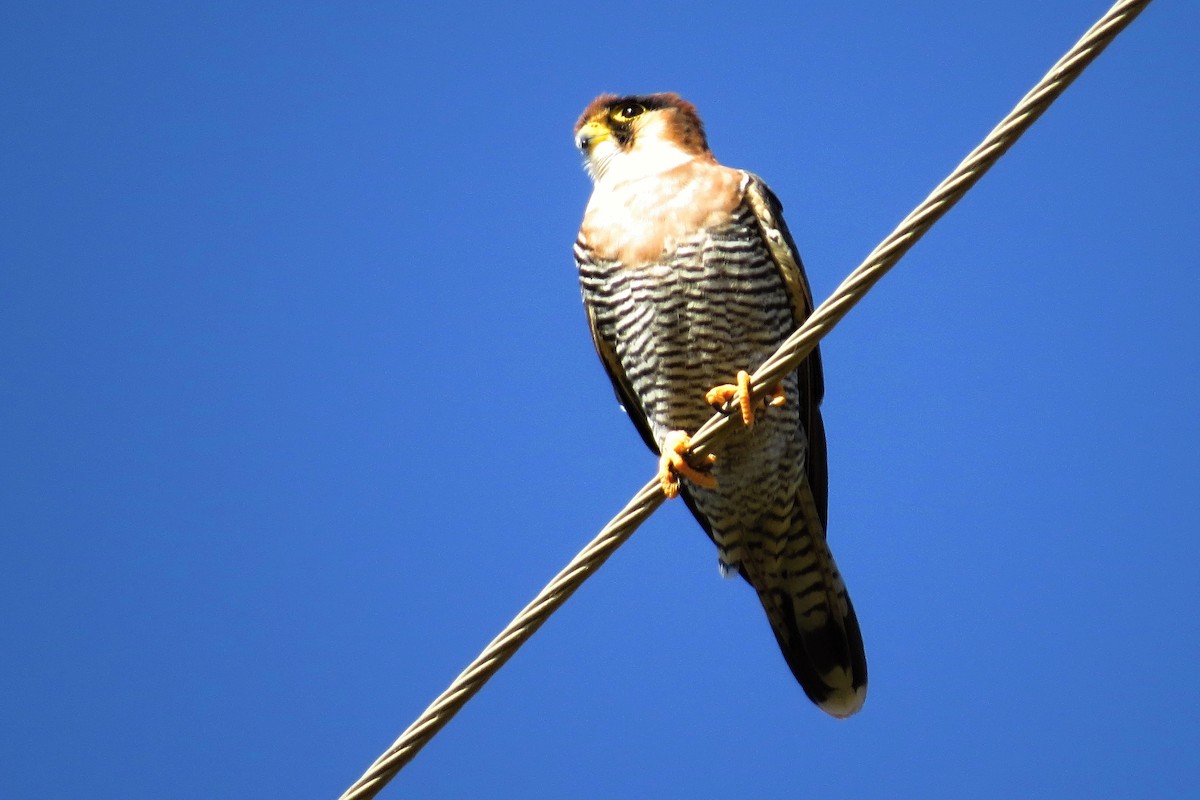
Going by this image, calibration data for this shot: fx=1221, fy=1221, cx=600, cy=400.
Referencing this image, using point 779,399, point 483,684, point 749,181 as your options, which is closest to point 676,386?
point 779,399

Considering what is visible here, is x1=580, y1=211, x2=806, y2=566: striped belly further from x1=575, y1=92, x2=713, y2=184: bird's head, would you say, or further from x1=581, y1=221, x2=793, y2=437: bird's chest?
x1=575, y1=92, x2=713, y2=184: bird's head

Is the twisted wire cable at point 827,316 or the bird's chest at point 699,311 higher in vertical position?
the bird's chest at point 699,311

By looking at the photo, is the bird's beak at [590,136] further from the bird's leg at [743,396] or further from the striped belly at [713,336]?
the bird's leg at [743,396]

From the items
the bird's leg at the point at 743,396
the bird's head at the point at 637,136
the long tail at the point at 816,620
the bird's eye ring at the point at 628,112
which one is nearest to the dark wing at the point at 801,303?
the long tail at the point at 816,620

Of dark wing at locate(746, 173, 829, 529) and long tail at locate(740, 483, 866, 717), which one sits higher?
dark wing at locate(746, 173, 829, 529)

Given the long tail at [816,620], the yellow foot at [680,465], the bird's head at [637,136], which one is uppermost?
the bird's head at [637,136]

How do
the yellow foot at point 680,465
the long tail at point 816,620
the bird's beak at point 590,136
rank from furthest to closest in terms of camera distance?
the bird's beak at point 590,136
the long tail at point 816,620
the yellow foot at point 680,465

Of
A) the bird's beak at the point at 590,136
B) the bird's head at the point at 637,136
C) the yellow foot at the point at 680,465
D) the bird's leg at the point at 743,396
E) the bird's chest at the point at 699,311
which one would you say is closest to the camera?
the bird's leg at the point at 743,396

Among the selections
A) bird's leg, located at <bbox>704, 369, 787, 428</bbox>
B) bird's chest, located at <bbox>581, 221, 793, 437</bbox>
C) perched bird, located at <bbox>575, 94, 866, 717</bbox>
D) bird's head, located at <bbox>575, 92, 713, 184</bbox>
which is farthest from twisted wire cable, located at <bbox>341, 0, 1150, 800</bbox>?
bird's head, located at <bbox>575, 92, 713, 184</bbox>
